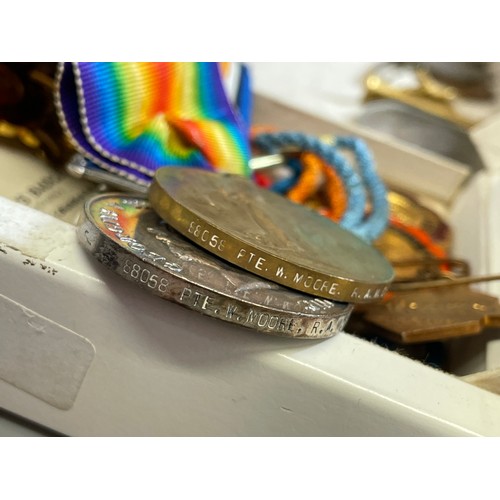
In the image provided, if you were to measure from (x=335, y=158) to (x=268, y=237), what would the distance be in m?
0.33

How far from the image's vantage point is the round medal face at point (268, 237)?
0.42 m

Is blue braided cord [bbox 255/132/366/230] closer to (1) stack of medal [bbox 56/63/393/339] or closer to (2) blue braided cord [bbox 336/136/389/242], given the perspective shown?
(2) blue braided cord [bbox 336/136/389/242]

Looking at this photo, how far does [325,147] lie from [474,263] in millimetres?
235

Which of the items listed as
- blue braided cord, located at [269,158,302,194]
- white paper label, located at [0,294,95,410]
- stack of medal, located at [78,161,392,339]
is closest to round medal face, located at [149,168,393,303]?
stack of medal, located at [78,161,392,339]

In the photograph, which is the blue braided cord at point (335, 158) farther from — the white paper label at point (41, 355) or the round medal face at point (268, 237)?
the white paper label at point (41, 355)

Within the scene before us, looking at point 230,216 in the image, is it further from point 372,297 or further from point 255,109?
point 255,109

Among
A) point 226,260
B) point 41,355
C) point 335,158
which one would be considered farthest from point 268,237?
point 335,158

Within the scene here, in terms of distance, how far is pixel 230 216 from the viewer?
47 cm

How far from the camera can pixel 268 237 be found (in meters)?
0.45

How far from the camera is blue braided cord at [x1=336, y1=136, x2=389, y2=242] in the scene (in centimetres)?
71

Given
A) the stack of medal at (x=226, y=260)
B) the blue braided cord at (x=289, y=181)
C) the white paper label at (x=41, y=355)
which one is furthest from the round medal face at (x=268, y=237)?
the blue braided cord at (x=289, y=181)
